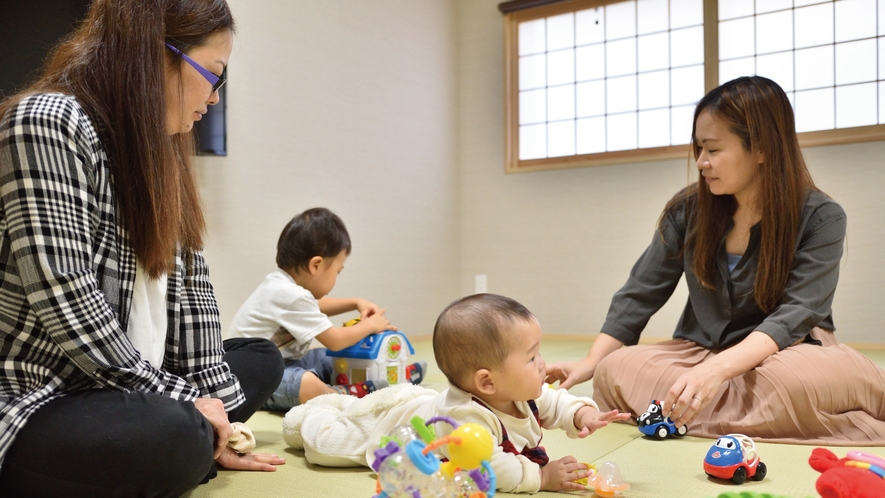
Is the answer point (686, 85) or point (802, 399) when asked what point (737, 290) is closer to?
point (802, 399)

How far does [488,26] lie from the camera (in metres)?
5.04

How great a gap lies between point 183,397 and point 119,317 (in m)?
0.16

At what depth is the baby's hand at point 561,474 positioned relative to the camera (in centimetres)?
122

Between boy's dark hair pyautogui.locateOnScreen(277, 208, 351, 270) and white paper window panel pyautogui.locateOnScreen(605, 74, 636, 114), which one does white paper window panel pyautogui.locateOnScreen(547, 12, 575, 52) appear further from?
boy's dark hair pyautogui.locateOnScreen(277, 208, 351, 270)

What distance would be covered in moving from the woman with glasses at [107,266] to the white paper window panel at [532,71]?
12.7 ft

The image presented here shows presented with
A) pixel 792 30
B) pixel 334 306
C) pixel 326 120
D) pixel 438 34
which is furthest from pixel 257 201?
pixel 792 30

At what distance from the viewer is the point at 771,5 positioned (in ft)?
13.9

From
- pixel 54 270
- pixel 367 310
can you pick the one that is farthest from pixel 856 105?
pixel 54 270

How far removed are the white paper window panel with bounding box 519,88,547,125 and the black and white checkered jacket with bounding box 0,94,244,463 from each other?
4081 millimetres

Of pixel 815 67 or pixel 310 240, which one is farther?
pixel 815 67

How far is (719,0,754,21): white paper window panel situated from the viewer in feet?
14.0

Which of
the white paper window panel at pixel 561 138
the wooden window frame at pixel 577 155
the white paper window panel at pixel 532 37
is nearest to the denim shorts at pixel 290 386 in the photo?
the wooden window frame at pixel 577 155

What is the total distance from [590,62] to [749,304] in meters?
3.23

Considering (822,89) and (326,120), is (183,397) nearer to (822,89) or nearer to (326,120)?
(326,120)
